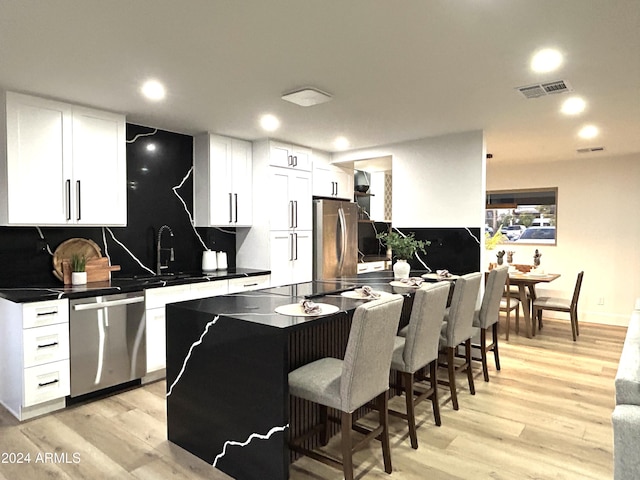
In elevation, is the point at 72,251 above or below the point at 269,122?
below

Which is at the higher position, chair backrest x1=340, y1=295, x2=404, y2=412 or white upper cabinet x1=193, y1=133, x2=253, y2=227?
white upper cabinet x1=193, y1=133, x2=253, y2=227

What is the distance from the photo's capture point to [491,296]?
373cm

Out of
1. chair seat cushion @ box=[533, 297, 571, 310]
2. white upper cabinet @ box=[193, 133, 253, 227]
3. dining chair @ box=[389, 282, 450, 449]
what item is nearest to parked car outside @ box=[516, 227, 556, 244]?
chair seat cushion @ box=[533, 297, 571, 310]

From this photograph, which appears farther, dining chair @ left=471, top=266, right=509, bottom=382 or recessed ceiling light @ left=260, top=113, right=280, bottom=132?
recessed ceiling light @ left=260, top=113, right=280, bottom=132

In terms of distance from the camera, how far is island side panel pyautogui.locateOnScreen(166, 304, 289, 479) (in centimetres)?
212

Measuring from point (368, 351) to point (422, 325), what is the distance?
25.6 inches

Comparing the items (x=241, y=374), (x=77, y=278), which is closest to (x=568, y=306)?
(x=241, y=374)

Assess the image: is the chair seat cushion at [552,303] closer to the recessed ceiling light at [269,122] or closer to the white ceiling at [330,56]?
the white ceiling at [330,56]

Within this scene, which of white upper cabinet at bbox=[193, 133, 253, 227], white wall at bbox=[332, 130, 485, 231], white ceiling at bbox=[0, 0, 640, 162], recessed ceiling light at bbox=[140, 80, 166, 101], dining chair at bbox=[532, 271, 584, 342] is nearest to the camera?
white ceiling at bbox=[0, 0, 640, 162]

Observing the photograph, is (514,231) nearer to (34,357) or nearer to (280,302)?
(280,302)

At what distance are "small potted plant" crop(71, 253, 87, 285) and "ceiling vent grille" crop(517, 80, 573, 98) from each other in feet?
12.4

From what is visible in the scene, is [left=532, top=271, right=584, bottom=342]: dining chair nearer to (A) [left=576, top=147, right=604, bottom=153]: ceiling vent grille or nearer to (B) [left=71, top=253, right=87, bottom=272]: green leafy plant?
(A) [left=576, top=147, right=604, bottom=153]: ceiling vent grille

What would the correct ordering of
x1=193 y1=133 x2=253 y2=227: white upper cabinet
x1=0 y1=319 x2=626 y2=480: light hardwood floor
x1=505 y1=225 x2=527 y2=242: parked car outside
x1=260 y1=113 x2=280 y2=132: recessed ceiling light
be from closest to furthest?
x1=0 y1=319 x2=626 y2=480: light hardwood floor < x1=260 y1=113 x2=280 y2=132: recessed ceiling light < x1=193 y1=133 x2=253 y2=227: white upper cabinet < x1=505 y1=225 x2=527 y2=242: parked car outside

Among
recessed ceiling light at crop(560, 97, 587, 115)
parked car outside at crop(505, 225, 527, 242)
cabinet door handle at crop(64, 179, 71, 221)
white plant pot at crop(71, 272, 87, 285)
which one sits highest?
recessed ceiling light at crop(560, 97, 587, 115)
